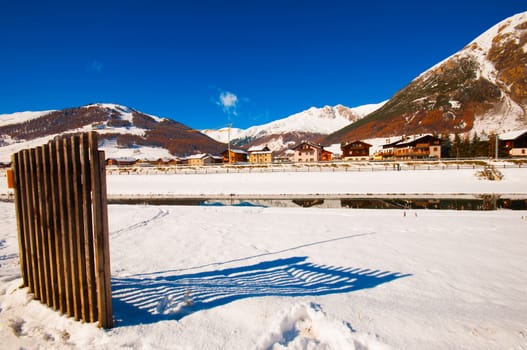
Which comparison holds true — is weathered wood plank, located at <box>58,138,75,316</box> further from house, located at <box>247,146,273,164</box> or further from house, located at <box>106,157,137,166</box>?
house, located at <box>106,157,137,166</box>

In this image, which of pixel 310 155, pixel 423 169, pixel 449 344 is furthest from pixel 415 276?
pixel 310 155

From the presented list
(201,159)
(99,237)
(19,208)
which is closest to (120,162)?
(201,159)

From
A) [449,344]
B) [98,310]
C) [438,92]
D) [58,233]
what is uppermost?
[438,92]

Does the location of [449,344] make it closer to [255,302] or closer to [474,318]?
[474,318]

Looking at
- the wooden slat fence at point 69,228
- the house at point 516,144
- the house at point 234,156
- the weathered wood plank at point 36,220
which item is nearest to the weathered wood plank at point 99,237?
the wooden slat fence at point 69,228

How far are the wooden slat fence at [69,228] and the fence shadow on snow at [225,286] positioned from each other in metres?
0.58

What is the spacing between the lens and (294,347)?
273 centimetres

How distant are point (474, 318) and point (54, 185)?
20.5ft

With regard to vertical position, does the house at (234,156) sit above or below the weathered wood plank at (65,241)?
above

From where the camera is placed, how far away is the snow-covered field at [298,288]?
2934mm

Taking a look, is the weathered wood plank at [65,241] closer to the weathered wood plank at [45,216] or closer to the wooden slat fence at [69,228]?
the wooden slat fence at [69,228]

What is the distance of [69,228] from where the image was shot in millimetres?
3314

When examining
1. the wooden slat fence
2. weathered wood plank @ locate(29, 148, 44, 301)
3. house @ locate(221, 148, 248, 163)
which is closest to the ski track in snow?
weathered wood plank @ locate(29, 148, 44, 301)

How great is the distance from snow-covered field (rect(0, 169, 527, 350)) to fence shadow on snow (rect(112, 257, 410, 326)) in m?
0.03
